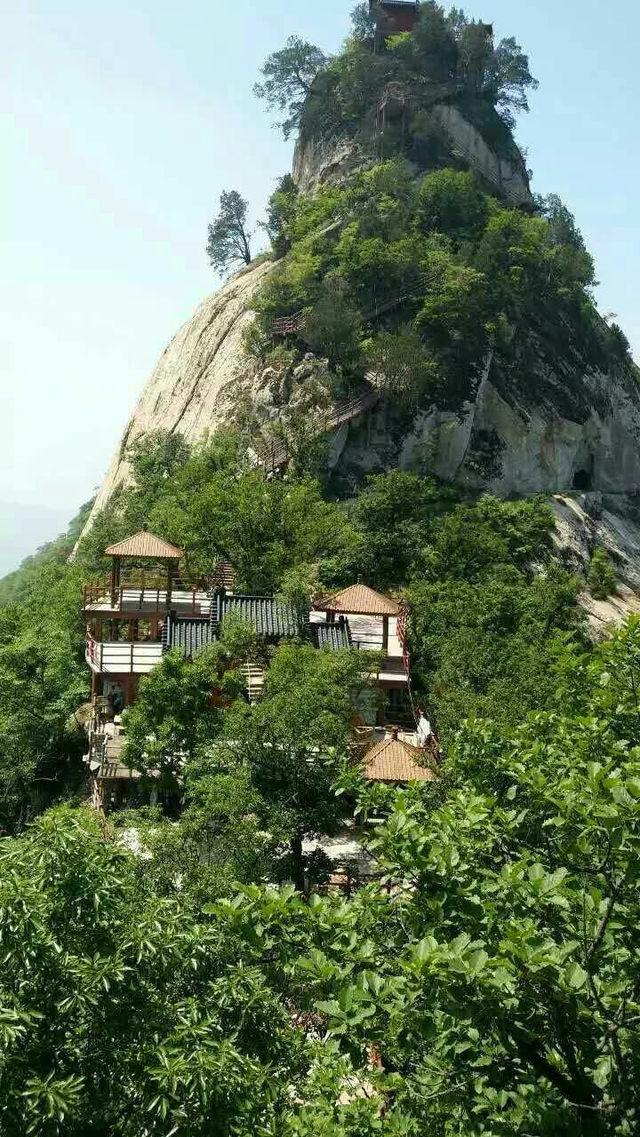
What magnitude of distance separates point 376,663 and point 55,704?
30.1 feet

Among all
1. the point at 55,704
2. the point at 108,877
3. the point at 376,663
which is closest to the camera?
the point at 108,877

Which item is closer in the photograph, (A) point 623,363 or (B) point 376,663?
(B) point 376,663

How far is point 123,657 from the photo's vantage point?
26.1 meters

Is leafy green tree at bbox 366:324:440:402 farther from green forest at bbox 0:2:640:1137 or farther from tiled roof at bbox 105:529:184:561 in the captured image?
tiled roof at bbox 105:529:184:561

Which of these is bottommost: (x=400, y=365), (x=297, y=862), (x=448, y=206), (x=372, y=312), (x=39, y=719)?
(x=297, y=862)

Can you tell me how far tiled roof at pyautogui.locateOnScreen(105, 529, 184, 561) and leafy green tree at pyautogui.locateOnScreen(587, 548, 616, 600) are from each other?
2108 centimetres

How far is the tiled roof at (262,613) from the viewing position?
25.8 metres

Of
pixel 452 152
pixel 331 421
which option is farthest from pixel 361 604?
pixel 452 152

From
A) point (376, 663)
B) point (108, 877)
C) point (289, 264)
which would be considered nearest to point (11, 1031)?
point (108, 877)

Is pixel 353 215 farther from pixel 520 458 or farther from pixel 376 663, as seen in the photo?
pixel 376 663

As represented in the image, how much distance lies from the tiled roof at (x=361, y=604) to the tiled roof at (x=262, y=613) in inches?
48.6

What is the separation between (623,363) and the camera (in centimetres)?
5672

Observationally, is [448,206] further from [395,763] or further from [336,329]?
[395,763]

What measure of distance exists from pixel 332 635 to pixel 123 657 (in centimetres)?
577
